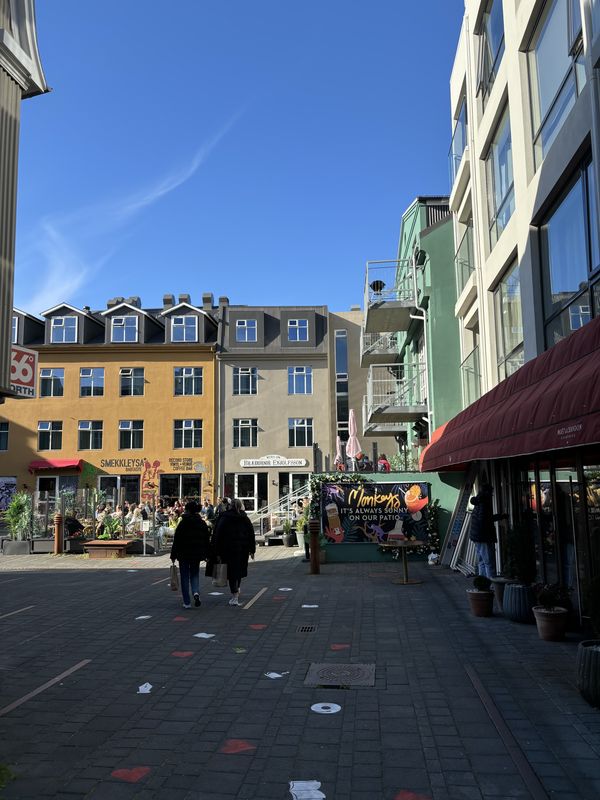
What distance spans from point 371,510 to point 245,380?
2004cm

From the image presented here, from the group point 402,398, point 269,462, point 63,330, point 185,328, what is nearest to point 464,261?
point 402,398

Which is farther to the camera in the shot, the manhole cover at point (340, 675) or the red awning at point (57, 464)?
the red awning at point (57, 464)

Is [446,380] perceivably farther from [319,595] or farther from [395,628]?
[395,628]

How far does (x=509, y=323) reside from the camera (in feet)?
42.4

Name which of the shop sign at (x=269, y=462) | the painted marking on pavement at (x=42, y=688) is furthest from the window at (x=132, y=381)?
the painted marking on pavement at (x=42, y=688)

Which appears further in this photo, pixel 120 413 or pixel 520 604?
pixel 120 413

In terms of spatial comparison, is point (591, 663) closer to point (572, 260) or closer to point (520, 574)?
point (520, 574)

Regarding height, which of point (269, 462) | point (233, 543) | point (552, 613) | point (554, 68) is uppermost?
point (554, 68)

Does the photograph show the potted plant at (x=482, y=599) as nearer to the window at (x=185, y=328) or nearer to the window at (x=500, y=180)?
the window at (x=500, y=180)

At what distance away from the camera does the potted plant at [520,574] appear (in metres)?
8.86

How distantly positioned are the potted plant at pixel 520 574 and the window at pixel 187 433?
87.9 feet

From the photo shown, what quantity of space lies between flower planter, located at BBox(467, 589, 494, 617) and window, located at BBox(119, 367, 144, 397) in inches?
1141

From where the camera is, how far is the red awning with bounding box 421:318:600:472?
521cm

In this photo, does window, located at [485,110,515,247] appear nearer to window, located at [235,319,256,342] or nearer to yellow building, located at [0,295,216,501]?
yellow building, located at [0,295,216,501]
